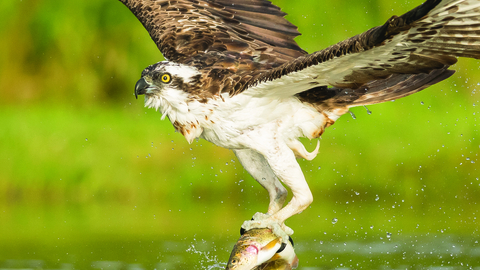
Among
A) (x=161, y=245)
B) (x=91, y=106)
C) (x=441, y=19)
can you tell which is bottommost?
(x=441, y=19)

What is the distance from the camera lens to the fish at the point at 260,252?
4.95 meters

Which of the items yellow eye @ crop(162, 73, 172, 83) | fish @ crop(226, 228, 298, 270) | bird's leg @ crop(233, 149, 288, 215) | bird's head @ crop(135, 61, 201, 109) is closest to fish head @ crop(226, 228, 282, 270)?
fish @ crop(226, 228, 298, 270)

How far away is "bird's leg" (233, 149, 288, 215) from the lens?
227 inches

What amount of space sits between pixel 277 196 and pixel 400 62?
180 cm

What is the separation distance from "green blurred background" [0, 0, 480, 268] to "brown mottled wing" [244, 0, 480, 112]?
2.86 metres

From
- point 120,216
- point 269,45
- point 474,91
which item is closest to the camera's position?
point 269,45

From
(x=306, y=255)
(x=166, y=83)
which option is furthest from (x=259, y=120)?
(x=306, y=255)

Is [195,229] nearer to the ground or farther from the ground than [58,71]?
nearer to the ground

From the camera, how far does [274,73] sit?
16.2ft

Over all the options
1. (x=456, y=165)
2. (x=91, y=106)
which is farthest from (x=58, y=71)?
(x=456, y=165)

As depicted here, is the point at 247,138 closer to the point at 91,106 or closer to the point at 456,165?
the point at 456,165

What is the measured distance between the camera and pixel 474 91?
1274 centimetres

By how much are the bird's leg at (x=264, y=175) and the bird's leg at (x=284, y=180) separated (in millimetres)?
413

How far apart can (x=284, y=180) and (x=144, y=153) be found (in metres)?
6.86
